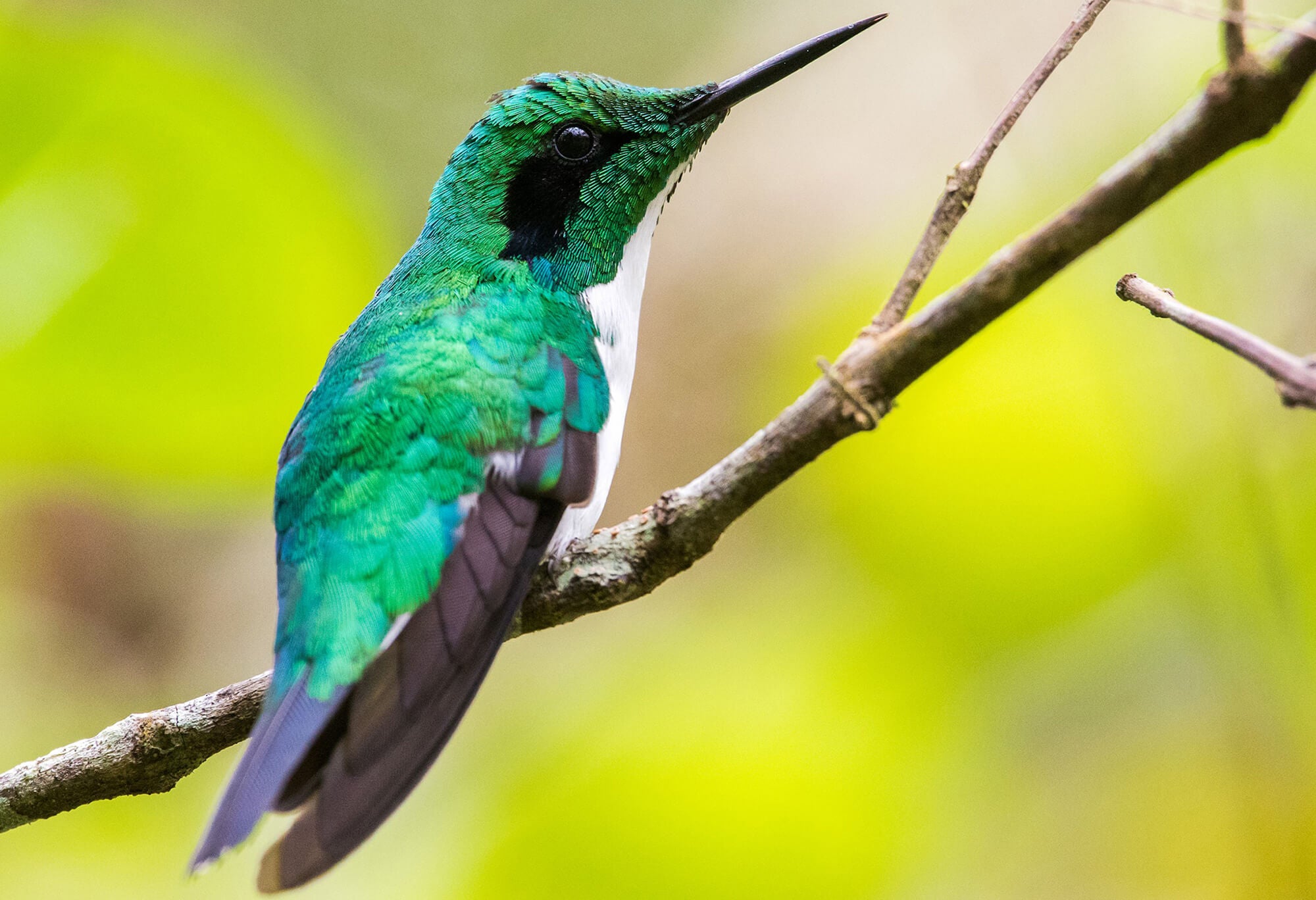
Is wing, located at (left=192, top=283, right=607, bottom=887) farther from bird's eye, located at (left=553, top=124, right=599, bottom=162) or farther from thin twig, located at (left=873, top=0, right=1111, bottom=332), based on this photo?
thin twig, located at (left=873, top=0, right=1111, bottom=332)

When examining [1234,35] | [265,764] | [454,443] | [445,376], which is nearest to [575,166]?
[445,376]

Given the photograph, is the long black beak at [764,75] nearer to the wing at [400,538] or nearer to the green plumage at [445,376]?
the green plumage at [445,376]

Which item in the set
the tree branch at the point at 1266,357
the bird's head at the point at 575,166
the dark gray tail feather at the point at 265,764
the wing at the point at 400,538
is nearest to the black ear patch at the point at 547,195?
the bird's head at the point at 575,166

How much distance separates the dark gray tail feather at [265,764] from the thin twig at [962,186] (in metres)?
1.10

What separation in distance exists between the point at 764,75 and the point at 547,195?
60 cm

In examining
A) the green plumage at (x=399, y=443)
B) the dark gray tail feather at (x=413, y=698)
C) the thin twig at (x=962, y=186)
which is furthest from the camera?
Answer: the green plumage at (x=399, y=443)

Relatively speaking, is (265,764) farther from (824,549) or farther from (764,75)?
(764,75)

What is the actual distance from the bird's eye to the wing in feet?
1.60

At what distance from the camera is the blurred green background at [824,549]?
8.23 ft

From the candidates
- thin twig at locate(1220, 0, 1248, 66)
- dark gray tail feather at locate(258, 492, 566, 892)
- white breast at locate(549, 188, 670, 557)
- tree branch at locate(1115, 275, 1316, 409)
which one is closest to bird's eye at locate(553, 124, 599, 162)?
white breast at locate(549, 188, 670, 557)

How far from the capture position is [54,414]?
268 centimetres

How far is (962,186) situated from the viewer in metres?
1.79

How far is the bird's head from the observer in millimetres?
3002

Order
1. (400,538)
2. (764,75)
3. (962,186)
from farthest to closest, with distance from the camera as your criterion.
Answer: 1. (764,75)
2. (400,538)
3. (962,186)
